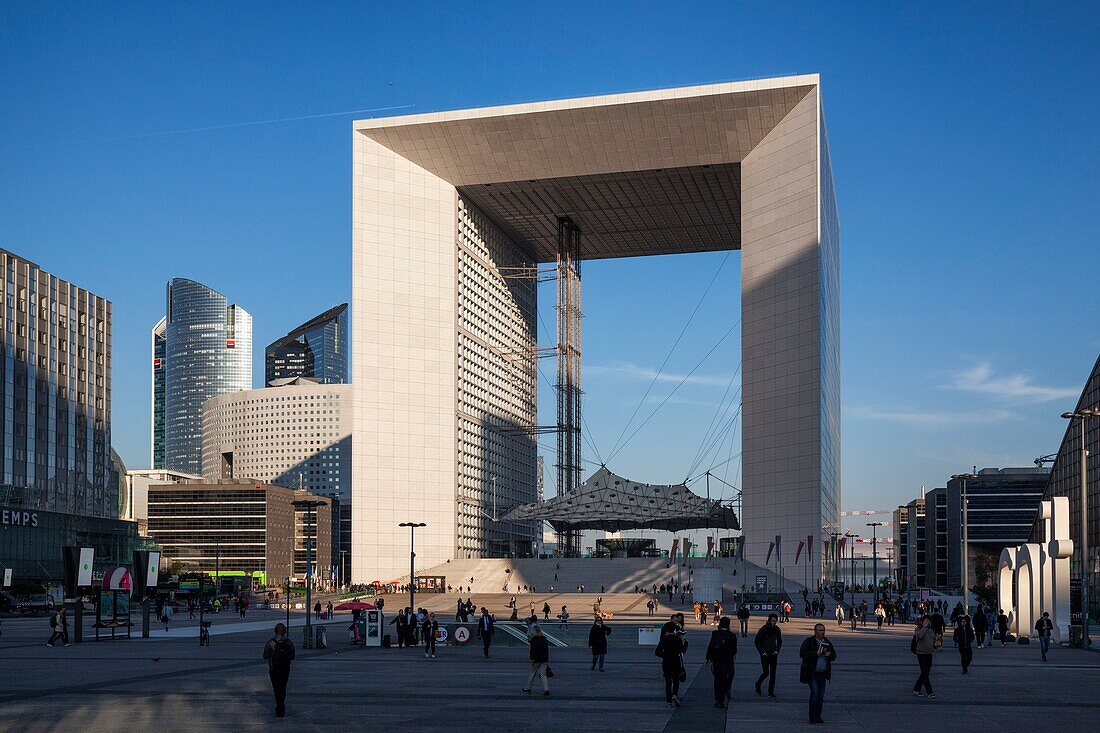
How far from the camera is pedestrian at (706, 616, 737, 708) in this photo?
24.1 m

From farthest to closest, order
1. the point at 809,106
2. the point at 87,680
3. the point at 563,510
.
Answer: the point at 563,510 < the point at 809,106 < the point at 87,680

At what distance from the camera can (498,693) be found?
89.4ft

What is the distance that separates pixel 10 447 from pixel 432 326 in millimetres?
37917

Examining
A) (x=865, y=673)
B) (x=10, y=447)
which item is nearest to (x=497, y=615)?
(x=865, y=673)

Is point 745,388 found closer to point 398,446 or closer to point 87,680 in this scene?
point 398,446

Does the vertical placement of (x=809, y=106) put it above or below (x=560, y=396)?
above

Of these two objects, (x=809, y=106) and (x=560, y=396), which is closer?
(x=809, y=106)

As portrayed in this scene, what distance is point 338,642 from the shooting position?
162 feet

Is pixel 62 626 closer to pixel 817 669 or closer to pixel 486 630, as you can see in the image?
pixel 486 630

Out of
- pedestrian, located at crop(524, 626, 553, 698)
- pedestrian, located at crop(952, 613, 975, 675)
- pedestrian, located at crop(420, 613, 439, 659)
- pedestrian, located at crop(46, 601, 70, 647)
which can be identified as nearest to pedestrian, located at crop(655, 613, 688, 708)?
pedestrian, located at crop(524, 626, 553, 698)

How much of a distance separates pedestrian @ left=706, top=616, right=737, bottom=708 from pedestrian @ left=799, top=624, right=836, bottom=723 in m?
1.66

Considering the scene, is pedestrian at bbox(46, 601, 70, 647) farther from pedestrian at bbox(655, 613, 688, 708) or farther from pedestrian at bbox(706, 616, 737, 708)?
pedestrian at bbox(706, 616, 737, 708)

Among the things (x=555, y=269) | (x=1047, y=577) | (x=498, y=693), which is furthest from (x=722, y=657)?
(x=555, y=269)

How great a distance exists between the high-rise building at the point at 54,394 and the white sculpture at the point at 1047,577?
84.7 meters
